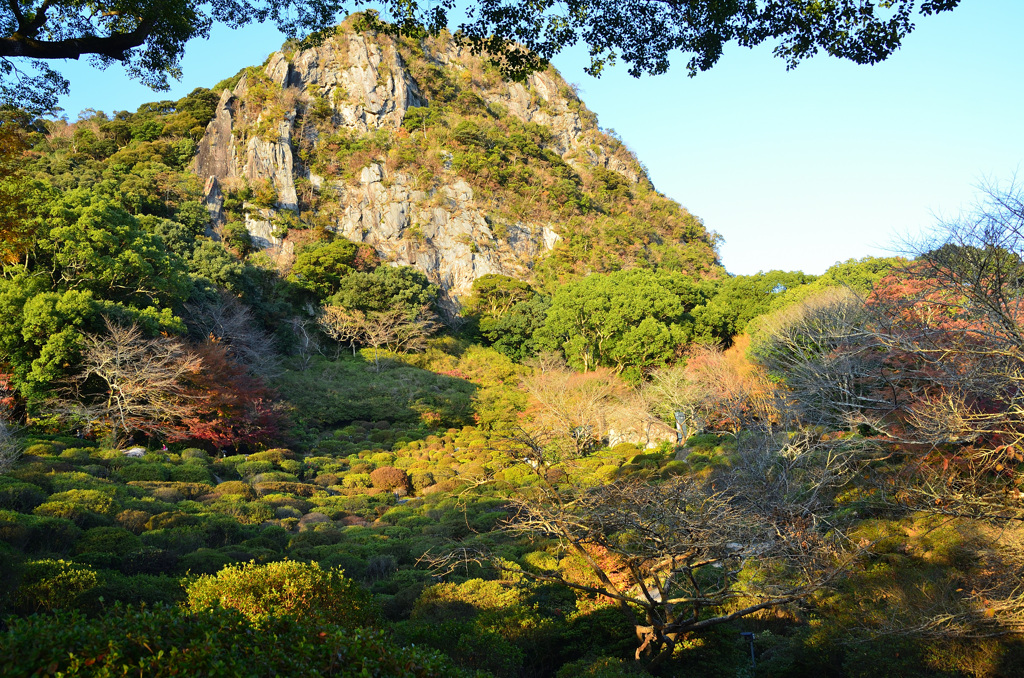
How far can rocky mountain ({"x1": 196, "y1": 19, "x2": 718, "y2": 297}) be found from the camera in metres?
39.4

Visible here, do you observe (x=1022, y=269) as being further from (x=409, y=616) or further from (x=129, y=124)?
(x=129, y=124)

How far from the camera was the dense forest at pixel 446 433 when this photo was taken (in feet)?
20.1

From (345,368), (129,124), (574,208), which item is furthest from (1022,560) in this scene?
(129,124)

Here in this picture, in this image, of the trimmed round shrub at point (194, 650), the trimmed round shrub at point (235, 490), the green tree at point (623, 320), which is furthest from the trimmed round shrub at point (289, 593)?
the green tree at point (623, 320)

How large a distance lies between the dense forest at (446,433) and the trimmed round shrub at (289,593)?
37 millimetres

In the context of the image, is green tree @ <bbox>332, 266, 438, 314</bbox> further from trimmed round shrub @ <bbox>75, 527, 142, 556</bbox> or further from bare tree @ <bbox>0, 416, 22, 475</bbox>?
trimmed round shrub @ <bbox>75, 527, 142, 556</bbox>

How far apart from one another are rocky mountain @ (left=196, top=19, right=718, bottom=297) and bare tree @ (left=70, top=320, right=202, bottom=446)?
827 inches

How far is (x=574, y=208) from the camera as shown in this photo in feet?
156

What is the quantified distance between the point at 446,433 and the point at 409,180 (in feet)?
80.8

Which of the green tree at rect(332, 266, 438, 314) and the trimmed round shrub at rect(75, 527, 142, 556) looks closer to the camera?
the trimmed round shrub at rect(75, 527, 142, 556)

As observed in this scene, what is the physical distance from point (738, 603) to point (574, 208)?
41684mm

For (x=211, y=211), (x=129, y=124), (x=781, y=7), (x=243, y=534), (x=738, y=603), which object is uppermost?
(x=129, y=124)

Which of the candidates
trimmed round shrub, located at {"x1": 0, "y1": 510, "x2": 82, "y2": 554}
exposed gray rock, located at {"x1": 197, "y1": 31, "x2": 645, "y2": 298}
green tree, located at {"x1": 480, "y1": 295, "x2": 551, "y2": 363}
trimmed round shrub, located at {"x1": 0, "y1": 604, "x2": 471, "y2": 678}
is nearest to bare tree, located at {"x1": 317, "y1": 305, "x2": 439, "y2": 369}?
green tree, located at {"x1": 480, "y1": 295, "x2": 551, "y2": 363}

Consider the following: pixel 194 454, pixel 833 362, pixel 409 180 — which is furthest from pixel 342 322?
pixel 833 362
